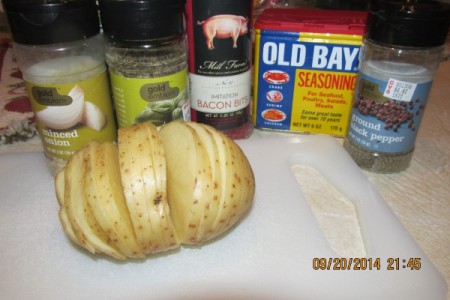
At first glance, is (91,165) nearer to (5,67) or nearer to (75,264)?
(75,264)

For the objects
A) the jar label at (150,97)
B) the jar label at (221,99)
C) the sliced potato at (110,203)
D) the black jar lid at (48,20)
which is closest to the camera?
the sliced potato at (110,203)

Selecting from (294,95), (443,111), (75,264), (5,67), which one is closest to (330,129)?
(294,95)

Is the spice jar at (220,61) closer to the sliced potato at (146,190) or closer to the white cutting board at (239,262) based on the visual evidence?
the white cutting board at (239,262)

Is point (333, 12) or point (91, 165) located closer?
point (91, 165)

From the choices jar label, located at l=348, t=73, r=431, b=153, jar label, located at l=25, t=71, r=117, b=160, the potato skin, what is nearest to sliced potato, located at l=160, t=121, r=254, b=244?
the potato skin

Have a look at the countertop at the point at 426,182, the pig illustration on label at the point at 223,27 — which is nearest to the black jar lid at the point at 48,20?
the pig illustration on label at the point at 223,27

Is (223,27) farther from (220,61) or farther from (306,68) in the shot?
(306,68)
